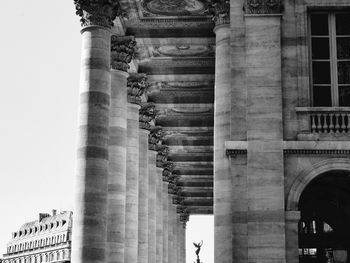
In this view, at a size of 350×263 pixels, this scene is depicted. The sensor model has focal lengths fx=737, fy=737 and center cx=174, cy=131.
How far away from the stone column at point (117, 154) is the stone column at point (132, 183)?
493cm

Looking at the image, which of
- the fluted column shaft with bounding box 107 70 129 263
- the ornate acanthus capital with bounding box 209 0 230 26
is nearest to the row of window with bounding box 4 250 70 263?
the fluted column shaft with bounding box 107 70 129 263

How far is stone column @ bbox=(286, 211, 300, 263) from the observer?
23.8m

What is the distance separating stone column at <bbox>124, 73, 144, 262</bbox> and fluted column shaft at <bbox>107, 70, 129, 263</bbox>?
4906 millimetres

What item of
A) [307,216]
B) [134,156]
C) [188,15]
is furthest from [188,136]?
[307,216]

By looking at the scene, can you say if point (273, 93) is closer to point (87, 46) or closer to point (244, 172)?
point (244, 172)

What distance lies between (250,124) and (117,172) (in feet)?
51.4

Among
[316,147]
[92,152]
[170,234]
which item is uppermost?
[170,234]

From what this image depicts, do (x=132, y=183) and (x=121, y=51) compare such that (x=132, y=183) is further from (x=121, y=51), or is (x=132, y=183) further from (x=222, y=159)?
(x=222, y=159)

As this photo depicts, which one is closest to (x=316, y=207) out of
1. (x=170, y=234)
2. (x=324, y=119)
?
(x=324, y=119)

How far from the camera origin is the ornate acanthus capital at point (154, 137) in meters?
59.5

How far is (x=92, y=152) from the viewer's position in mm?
31156

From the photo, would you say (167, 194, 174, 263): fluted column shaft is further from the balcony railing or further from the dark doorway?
the balcony railing

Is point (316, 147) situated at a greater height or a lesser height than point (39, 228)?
lesser

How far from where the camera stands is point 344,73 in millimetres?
25688
